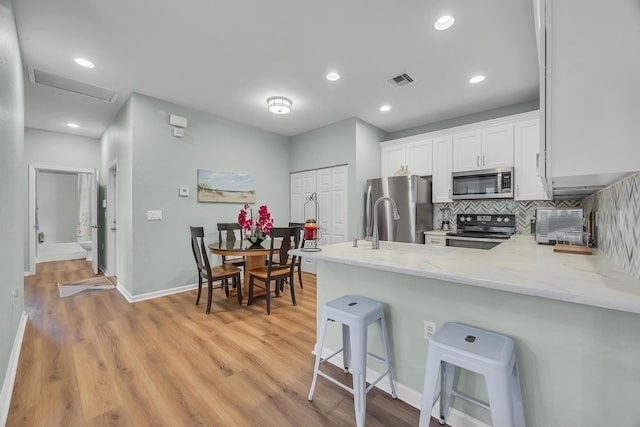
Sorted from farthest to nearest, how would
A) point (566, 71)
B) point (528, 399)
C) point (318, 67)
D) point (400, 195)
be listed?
point (400, 195)
point (318, 67)
point (528, 399)
point (566, 71)

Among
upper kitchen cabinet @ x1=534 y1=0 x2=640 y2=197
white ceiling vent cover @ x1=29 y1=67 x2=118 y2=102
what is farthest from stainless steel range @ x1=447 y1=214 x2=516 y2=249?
white ceiling vent cover @ x1=29 y1=67 x2=118 y2=102

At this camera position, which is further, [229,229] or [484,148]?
[229,229]

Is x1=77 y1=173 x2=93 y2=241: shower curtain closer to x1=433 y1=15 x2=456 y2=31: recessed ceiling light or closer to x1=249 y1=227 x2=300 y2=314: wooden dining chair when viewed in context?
x1=249 y1=227 x2=300 y2=314: wooden dining chair

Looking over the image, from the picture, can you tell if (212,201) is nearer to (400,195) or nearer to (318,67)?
(318,67)

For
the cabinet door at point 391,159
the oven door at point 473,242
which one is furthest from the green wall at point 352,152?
the oven door at point 473,242

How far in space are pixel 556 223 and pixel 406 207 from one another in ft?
6.03

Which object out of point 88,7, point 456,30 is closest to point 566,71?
point 456,30

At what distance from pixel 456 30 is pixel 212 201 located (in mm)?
3768

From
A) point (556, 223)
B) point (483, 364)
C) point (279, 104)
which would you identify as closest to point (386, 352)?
point (483, 364)

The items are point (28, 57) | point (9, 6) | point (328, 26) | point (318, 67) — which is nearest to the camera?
point (9, 6)

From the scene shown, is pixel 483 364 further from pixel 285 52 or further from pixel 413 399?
pixel 285 52

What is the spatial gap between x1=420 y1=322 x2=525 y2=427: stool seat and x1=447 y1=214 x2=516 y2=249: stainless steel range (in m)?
2.57

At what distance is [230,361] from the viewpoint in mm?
2098

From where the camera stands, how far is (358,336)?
4.82 ft
